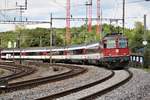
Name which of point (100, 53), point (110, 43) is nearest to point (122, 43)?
point (110, 43)

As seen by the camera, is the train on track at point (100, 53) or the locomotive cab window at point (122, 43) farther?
the locomotive cab window at point (122, 43)

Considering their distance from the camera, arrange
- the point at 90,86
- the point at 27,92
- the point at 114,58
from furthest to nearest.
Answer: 1. the point at 114,58
2. the point at 90,86
3. the point at 27,92

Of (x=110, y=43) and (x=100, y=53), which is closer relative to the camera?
→ (x=110, y=43)

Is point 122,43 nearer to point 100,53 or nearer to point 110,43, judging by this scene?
point 110,43

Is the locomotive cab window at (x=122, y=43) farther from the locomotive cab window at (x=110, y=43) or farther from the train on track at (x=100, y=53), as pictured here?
the locomotive cab window at (x=110, y=43)

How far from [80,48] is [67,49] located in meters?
7.51

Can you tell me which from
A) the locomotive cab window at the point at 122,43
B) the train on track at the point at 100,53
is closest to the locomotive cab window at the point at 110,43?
the train on track at the point at 100,53

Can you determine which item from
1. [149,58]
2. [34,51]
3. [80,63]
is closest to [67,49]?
[80,63]

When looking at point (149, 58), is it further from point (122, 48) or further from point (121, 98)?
point (121, 98)

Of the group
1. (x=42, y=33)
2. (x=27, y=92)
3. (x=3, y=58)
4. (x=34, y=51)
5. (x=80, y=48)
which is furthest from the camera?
(x=42, y=33)

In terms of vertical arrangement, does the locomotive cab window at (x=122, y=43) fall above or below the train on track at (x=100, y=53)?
above

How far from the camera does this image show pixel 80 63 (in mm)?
59938

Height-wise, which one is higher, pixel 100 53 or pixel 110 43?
pixel 110 43

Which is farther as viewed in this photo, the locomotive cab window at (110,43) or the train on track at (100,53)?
the locomotive cab window at (110,43)
